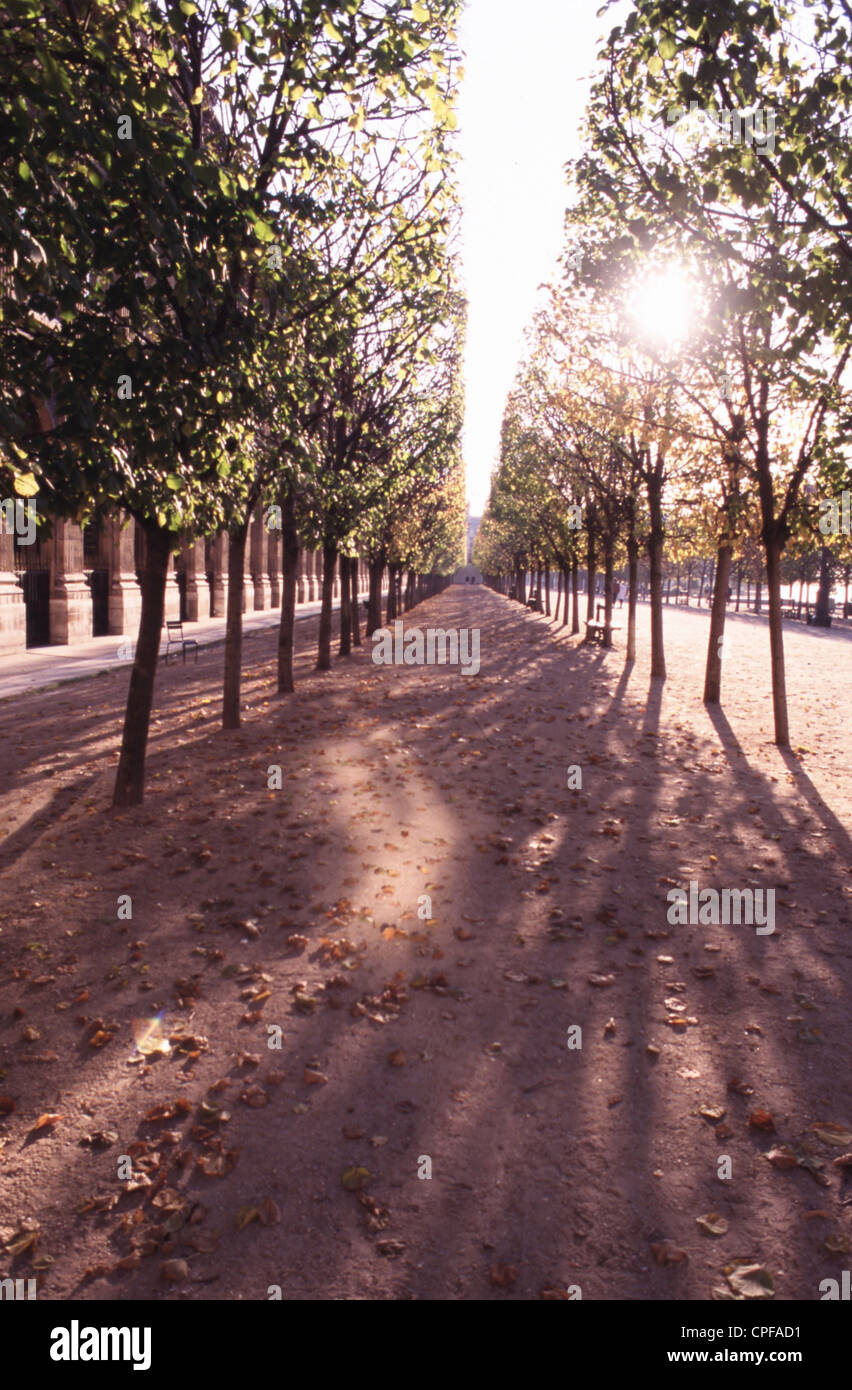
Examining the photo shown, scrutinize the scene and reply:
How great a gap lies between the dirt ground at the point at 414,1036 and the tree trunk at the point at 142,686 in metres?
0.34

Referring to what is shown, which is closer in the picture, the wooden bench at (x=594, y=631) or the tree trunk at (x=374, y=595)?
the tree trunk at (x=374, y=595)

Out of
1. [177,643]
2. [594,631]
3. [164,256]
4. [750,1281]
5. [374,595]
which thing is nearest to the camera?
[750,1281]

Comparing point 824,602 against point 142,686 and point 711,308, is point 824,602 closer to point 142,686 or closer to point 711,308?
point 711,308

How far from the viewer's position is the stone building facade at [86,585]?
805 inches

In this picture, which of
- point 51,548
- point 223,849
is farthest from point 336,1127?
point 51,548

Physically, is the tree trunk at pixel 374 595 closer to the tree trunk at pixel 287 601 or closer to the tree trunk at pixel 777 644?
the tree trunk at pixel 287 601

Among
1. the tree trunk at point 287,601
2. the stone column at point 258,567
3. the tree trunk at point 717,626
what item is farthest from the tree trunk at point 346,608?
the stone column at point 258,567

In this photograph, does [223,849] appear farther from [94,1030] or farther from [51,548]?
[51,548]

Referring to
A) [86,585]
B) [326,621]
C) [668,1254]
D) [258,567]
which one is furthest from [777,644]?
[258,567]

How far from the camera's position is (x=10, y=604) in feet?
66.1

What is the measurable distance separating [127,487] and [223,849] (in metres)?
3.27

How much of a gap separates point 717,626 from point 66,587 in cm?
1700
